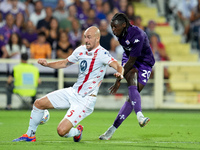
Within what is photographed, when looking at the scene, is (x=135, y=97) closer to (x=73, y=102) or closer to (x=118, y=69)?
(x=118, y=69)

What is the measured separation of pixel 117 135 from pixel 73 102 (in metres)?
1.65

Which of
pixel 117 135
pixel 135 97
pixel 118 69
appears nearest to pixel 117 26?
pixel 118 69

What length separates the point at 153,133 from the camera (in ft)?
30.2

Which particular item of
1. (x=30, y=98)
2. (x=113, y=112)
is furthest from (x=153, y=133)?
(x=30, y=98)

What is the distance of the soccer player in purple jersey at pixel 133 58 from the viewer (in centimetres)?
783

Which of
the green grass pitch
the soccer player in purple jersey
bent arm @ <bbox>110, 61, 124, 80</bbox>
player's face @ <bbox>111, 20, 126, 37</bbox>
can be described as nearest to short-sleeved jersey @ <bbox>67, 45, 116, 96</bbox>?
bent arm @ <bbox>110, 61, 124, 80</bbox>

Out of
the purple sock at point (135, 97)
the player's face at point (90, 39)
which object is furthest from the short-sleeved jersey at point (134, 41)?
the player's face at point (90, 39)

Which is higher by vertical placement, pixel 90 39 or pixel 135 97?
pixel 90 39

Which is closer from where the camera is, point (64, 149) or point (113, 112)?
point (64, 149)

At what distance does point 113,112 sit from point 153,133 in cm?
520

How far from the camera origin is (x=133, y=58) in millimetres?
7906

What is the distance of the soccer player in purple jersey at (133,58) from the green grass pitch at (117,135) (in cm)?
53

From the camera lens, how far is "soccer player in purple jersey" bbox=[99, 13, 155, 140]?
7.83 m

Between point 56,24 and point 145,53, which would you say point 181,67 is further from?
point 145,53
